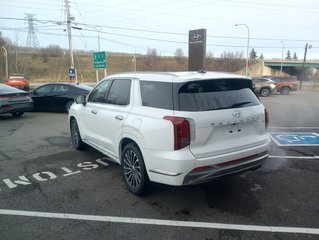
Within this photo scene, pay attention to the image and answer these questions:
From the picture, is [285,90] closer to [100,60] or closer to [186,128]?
[100,60]

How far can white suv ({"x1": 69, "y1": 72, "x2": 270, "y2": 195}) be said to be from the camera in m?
3.21

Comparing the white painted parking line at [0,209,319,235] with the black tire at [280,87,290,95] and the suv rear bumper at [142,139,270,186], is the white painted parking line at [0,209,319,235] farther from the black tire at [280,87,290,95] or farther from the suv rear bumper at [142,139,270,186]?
the black tire at [280,87,290,95]

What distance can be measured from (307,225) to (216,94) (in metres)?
1.90

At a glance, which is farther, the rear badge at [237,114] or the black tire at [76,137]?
the black tire at [76,137]

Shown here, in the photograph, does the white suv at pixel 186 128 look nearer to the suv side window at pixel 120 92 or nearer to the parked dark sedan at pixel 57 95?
the suv side window at pixel 120 92

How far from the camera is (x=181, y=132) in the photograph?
3.15 metres

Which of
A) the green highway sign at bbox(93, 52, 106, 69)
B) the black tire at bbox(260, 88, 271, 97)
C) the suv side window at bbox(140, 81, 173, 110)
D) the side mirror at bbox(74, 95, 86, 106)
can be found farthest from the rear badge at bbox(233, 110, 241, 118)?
the black tire at bbox(260, 88, 271, 97)

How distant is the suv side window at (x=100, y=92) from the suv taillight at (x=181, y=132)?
2107 millimetres

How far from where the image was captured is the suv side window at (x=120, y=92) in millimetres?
4176

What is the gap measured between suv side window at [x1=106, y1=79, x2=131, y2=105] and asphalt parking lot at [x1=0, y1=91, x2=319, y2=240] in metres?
1.37

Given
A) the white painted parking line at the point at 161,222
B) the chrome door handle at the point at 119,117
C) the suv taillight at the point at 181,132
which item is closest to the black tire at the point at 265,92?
the chrome door handle at the point at 119,117

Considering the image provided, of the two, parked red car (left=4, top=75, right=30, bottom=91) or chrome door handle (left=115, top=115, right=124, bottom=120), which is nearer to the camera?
chrome door handle (left=115, top=115, right=124, bottom=120)

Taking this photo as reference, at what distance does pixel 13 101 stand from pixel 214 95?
962 centimetres

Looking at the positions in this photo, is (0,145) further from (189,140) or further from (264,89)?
(264,89)
